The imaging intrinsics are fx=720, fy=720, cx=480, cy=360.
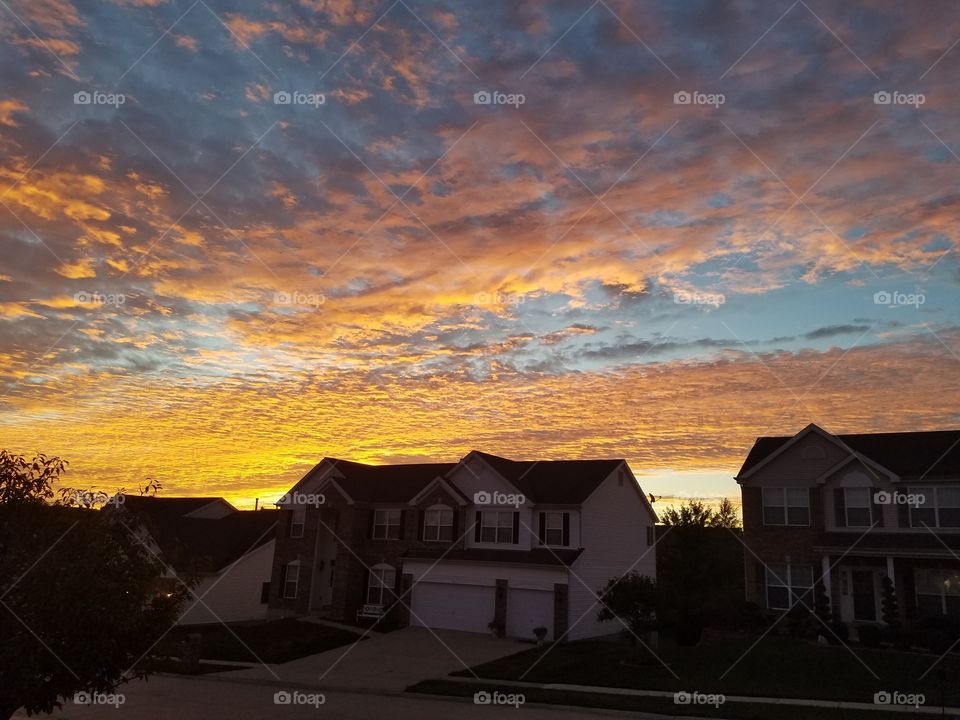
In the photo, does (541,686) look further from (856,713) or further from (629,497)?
(629,497)

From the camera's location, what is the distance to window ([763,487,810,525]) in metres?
33.8

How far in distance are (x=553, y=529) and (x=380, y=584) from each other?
34.9ft

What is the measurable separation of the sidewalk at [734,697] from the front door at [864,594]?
554 inches

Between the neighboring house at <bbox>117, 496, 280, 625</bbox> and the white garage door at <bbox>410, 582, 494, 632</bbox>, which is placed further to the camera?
the neighboring house at <bbox>117, 496, 280, 625</bbox>

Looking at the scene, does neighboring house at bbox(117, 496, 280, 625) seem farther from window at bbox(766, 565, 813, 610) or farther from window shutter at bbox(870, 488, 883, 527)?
window shutter at bbox(870, 488, 883, 527)

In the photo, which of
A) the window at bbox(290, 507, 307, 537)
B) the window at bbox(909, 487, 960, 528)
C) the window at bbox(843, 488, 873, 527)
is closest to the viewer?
the window at bbox(909, 487, 960, 528)

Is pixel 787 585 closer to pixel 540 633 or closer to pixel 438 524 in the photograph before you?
pixel 540 633

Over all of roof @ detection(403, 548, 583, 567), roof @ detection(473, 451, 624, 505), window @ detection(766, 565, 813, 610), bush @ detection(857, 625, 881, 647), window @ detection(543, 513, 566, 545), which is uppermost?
roof @ detection(473, 451, 624, 505)

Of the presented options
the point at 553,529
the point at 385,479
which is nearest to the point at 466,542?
the point at 553,529

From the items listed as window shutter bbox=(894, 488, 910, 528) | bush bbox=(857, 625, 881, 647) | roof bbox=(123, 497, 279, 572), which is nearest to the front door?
window shutter bbox=(894, 488, 910, 528)

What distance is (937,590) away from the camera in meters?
29.5

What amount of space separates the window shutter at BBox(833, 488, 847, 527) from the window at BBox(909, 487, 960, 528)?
8.63 ft

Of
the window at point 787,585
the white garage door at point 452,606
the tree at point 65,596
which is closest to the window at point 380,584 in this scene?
the white garage door at point 452,606

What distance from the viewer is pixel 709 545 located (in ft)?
166
